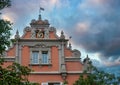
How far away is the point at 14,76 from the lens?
20.2 m

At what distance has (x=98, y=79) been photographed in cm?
3102

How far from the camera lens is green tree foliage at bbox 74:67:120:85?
30.3 meters

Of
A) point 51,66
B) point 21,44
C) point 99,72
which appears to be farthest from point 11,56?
point 99,72

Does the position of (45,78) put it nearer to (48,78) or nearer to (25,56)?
(48,78)

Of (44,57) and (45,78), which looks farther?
(44,57)

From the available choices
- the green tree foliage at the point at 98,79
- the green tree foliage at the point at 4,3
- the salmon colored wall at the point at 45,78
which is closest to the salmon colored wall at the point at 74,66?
the salmon colored wall at the point at 45,78

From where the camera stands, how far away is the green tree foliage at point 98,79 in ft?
99.4

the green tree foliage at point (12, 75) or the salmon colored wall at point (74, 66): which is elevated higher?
the salmon colored wall at point (74, 66)

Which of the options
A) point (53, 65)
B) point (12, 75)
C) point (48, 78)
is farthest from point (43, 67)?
point (12, 75)

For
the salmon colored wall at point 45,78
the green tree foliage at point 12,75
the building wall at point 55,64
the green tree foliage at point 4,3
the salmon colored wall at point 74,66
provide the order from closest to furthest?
the green tree foliage at point 12,75 → the green tree foliage at point 4,3 → the salmon colored wall at point 45,78 → the building wall at point 55,64 → the salmon colored wall at point 74,66

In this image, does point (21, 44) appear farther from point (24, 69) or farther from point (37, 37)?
point (24, 69)

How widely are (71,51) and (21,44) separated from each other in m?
5.08

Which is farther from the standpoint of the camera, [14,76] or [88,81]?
[88,81]

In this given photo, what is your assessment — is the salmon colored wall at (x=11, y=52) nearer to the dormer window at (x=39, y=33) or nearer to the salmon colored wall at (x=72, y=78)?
the dormer window at (x=39, y=33)
